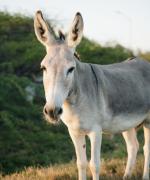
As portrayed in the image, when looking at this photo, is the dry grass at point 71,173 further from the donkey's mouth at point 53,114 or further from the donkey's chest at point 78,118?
the donkey's mouth at point 53,114

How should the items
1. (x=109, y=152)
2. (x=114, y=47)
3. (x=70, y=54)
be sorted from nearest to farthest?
(x=70, y=54) → (x=109, y=152) → (x=114, y=47)

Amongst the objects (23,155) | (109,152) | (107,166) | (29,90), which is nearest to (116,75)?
(107,166)

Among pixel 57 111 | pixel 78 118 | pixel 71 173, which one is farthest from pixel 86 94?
pixel 71 173

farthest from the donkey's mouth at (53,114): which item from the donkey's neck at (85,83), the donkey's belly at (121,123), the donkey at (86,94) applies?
the donkey's belly at (121,123)

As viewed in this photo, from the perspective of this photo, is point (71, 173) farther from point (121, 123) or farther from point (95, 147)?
point (95, 147)

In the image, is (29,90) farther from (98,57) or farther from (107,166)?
(107,166)

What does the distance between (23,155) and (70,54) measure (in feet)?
27.9

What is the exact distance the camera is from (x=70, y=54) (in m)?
6.87

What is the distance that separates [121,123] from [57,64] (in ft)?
5.57

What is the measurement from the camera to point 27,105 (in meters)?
18.0

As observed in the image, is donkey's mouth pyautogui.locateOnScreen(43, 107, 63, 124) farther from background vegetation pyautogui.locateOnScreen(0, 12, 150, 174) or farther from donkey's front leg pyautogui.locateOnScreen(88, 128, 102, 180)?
background vegetation pyautogui.locateOnScreen(0, 12, 150, 174)

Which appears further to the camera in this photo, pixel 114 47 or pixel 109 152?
pixel 114 47

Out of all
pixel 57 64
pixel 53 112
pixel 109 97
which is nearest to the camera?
pixel 53 112

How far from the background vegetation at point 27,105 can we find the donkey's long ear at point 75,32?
664 centimetres
